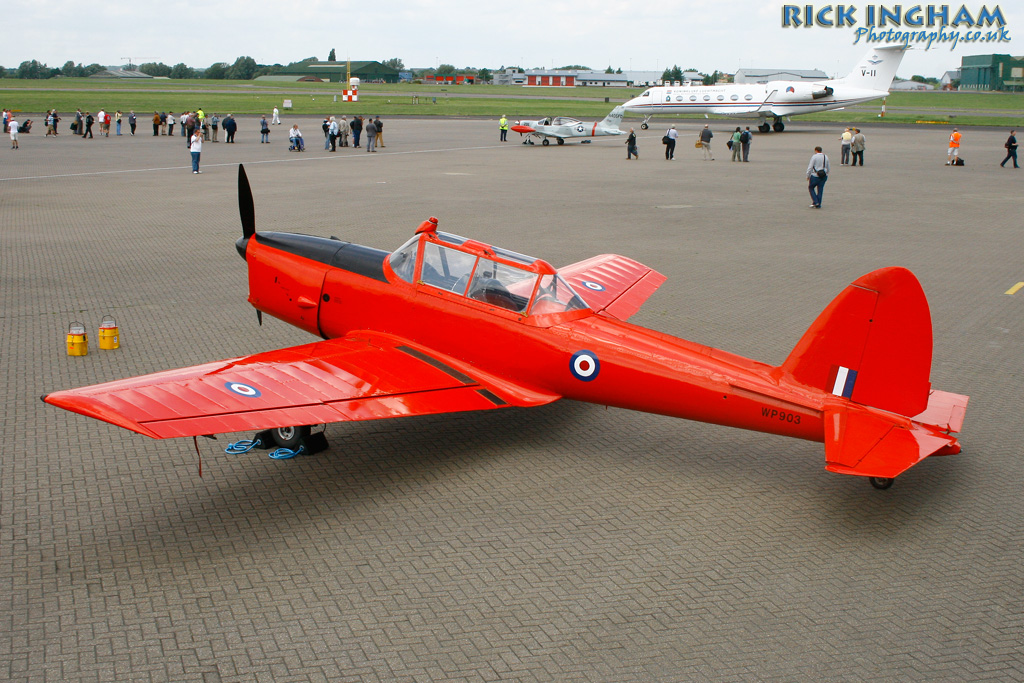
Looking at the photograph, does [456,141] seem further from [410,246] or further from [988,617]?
[988,617]

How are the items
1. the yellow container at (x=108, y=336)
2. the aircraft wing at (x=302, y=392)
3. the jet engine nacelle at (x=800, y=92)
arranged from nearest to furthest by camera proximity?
the aircraft wing at (x=302, y=392), the yellow container at (x=108, y=336), the jet engine nacelle at (x=800, y=92)

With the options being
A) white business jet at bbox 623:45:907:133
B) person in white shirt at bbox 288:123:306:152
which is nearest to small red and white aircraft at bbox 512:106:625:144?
white business jet at bbox 623:45:907:133

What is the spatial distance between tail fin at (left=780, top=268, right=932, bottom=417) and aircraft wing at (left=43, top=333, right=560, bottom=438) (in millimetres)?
2691

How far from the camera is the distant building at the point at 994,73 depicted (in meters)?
168

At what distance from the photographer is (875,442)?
20.9ft

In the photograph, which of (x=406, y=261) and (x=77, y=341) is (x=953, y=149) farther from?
(x=77, y=341)

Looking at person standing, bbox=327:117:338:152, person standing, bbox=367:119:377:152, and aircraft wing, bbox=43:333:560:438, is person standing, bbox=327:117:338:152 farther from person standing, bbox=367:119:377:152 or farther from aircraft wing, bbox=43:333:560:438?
aircraft wing, bbox=43:333:560:438

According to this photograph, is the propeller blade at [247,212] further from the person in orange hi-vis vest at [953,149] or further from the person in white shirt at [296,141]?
the person in orange hi-vis vest at [953,149]

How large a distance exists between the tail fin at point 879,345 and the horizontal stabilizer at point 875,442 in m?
0.18

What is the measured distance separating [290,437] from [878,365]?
5478 millimetres

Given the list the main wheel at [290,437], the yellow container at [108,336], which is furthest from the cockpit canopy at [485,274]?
the yellow container at [108,336]

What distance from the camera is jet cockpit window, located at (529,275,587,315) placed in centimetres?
823

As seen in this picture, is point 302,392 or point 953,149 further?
point 953,149

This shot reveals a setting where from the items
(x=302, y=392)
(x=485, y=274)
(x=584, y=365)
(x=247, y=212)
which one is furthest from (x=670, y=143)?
(x=302, y=392)
